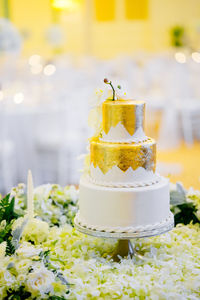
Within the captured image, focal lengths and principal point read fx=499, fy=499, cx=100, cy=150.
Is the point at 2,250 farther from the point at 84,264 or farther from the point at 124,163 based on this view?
the point at 124,163

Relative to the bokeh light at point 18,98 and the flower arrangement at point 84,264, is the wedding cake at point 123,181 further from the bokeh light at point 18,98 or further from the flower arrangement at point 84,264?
the bokeh light at point 18,98

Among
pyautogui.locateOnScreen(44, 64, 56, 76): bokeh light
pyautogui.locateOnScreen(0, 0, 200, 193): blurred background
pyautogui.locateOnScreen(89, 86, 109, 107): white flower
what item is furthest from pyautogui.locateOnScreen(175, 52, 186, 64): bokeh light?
pyautogui.locateOnScreen(89, 86, 109, 107): white flower

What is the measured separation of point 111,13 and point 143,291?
12.6m

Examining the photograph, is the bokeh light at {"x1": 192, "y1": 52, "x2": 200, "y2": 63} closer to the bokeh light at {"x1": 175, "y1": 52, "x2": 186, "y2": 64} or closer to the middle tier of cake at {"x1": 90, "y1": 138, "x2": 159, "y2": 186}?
the bokeh light at {"x1": 175, "y1": 52, "x2": 186, "y2": 64}

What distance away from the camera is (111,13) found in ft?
43.5

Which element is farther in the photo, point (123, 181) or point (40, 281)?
point (123, 181)

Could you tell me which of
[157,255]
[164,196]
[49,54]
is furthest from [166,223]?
[49,54]

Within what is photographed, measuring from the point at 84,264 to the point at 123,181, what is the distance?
0.28 metres

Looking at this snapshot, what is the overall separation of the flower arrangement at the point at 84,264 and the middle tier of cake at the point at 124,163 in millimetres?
253

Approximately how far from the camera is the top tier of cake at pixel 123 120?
1.43 metres

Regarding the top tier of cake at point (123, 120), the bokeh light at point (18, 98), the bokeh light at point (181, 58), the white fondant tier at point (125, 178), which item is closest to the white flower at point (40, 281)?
the white fondant tier at point (125, 178)

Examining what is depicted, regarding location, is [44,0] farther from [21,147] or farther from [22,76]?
[21,147]

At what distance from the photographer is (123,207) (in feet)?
4.62

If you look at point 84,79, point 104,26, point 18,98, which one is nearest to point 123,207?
point 18,98
